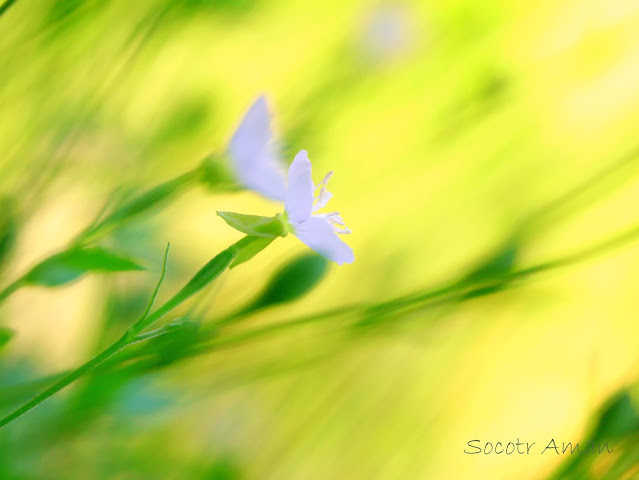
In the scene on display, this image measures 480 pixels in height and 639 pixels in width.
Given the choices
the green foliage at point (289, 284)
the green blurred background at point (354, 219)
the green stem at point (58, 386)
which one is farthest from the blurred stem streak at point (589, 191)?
the green stem at point (58, 386)

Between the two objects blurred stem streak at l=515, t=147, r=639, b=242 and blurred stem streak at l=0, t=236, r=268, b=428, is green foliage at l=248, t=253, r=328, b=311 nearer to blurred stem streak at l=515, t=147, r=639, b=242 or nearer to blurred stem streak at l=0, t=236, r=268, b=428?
blurred stem streak at l=0, t=236, r=268, b=428

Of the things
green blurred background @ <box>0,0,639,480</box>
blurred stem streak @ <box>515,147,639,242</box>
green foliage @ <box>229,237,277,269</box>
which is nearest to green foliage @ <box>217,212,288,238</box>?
green foliage @ <box>229,237,277,269</box>

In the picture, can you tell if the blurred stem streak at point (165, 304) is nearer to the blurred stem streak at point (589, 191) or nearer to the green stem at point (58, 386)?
the green stem at point (58, 386)

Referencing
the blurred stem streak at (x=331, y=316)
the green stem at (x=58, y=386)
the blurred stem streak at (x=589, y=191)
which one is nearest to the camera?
the green stem at (x=58, y=386)

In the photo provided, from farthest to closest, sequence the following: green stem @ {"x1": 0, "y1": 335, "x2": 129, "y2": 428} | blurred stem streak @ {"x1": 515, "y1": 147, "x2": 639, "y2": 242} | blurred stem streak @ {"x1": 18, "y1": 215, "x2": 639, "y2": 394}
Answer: blurred stem streak @ {"x1": 515, "y1": 147, "x2": 639, "y2": 242} < blurred stem streak @ {"x1": 18, "y1": 215, "x2": 639, "y2": 394} < green stem @ {"x1": 0, "y1": 335, "x2": 129, "y2": 428}

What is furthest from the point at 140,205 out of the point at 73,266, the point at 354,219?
the point at 354,219
